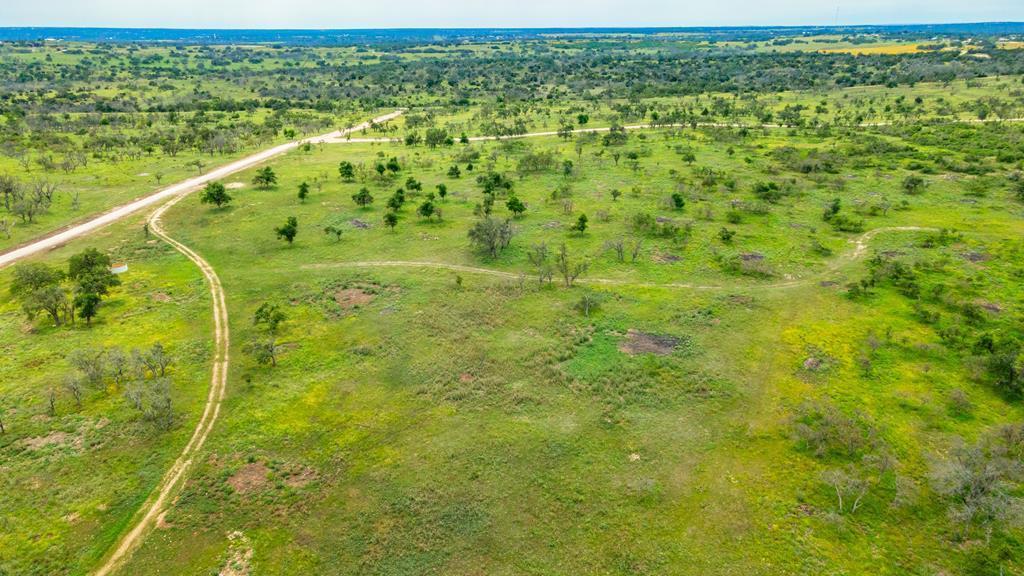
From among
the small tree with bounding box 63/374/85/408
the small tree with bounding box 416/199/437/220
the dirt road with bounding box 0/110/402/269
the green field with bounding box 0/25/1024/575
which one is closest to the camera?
the green field with bounding box 0/25/1024/575

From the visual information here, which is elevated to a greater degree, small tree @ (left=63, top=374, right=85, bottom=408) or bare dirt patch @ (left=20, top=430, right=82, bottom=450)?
small tree @ (left=63, top=374, right=85, bottom=408)

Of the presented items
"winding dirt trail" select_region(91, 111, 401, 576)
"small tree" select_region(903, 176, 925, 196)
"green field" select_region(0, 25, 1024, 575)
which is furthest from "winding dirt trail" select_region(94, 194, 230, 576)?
"small tree" select_region(903, 176, 925, 196)

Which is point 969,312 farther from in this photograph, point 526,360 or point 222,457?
point 222,457

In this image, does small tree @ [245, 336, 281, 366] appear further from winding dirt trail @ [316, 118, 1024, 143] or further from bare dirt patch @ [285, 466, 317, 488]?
winding dirt trail @ [316, 118, 1024, 143]

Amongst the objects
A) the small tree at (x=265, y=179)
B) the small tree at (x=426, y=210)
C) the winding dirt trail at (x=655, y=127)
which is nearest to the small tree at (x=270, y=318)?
the small tree at (x=426, y=210)

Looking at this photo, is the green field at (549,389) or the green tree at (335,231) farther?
the green tree at (335,231)

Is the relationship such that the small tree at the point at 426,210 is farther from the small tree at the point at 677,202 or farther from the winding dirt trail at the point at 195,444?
the small tree at the point at 677,202

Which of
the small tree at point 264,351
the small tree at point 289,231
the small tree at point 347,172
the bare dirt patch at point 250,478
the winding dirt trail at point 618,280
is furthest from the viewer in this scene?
the small tree at point 347,172
